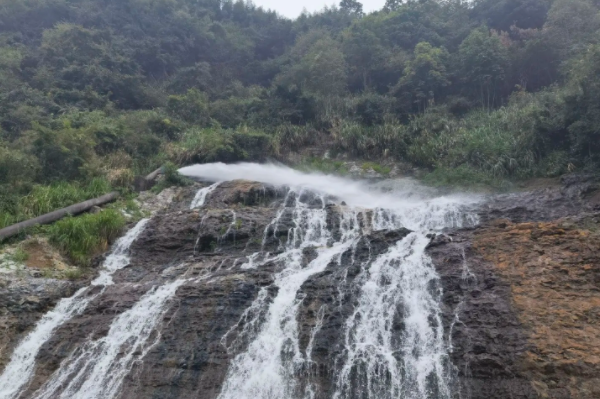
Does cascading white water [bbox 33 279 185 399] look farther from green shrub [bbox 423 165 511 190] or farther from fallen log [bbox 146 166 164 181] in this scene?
green shrub [bbox 423 165 511 190]

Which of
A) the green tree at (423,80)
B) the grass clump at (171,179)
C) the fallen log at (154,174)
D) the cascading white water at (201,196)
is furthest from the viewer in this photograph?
→ the green tree at (423,80)

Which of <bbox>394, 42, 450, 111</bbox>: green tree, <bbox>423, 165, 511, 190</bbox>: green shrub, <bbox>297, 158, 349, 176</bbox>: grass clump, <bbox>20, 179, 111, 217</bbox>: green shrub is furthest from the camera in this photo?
<bbox>394, 42, 450, 111</bbox>: green tree

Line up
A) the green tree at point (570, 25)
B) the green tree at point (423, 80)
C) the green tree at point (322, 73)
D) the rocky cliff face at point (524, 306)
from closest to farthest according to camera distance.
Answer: the rocky cliff face at point (524, 306)
the green tree at point (570, 25)
the green tree at point (423, 80)
the green tree at point (322, 73)

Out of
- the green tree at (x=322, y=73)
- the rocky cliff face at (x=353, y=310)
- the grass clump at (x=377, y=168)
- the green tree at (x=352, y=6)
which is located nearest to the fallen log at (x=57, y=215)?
the rocky cliff face at (x=353, y=310)

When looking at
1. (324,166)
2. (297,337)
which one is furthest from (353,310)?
(324,166)

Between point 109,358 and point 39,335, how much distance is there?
247 centimetres

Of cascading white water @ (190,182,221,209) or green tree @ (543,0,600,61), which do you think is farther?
green tree @ (543,0,600,61)

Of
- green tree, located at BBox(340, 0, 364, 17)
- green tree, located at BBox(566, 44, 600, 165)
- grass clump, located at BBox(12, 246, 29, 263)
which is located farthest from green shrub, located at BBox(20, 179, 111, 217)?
green tree, located at BBox(340, 0, 364, 17)

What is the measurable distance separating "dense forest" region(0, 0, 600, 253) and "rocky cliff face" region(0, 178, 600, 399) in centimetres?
720

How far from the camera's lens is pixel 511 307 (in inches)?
413

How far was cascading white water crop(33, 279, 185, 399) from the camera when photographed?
10.4m

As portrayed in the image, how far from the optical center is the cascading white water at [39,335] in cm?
1096

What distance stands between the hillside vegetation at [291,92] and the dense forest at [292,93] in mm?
99

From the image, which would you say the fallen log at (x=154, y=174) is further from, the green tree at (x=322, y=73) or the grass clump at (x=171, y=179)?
the green tree at (x=322, y=73)
